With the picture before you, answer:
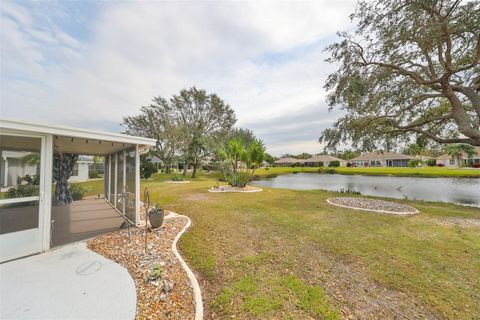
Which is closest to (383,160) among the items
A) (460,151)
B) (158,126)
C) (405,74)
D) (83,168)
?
(460,151)

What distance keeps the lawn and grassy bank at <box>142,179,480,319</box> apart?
0.01 meters

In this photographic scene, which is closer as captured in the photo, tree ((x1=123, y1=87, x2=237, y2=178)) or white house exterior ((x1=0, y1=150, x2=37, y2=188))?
white house exterior ((x1=0, y1=150, x2=37, y2=188))

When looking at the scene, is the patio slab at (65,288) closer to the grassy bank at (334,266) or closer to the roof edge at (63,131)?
the grassy bank at (334,266)

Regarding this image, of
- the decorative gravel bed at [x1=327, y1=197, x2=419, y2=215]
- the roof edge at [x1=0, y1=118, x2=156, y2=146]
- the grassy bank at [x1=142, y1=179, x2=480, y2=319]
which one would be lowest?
the grassy bank at [x1=142, y1=179, x2=480, y2=319]

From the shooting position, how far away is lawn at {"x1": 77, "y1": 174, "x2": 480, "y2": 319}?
2430 millimetres

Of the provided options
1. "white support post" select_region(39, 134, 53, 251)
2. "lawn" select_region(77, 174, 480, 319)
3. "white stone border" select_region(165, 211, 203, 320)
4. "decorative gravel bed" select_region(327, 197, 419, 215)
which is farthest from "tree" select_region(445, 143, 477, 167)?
"white support post" select_region(39, 134, 53, 251)

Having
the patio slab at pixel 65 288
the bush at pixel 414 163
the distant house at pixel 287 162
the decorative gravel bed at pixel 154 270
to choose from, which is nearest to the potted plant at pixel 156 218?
the decorative gravel bed at pixel 154 270

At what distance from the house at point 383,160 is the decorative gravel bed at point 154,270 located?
5098cm

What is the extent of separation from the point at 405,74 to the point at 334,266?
8.78m

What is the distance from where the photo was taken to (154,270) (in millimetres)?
2871

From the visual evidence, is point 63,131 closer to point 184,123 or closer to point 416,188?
point 184,123

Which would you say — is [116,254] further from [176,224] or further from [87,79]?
[87,79]

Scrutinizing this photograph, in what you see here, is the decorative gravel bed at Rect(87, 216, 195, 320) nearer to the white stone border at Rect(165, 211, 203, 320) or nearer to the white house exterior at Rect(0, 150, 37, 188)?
the white stone border at Rect(165, 211, 203, 320)

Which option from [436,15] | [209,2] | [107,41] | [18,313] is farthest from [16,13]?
[436,15]
